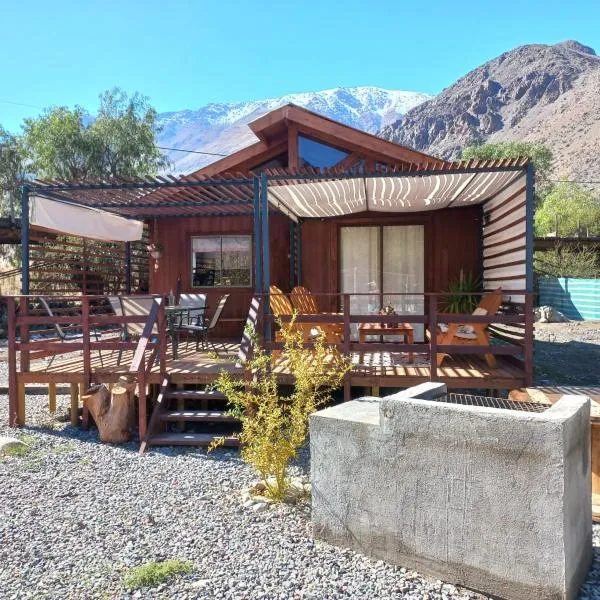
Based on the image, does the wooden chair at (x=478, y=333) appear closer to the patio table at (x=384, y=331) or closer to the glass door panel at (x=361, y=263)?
the patio table at (x=384, y=331)

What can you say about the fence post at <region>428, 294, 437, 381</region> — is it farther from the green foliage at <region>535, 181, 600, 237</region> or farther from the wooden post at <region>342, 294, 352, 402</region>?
the green foliage at <region>535, 181, 600, 237</region>

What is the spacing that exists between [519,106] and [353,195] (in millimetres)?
102715

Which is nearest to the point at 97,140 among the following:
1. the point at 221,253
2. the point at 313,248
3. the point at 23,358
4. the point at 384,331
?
the point at 221,253

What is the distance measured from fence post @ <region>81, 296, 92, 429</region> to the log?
41 cm

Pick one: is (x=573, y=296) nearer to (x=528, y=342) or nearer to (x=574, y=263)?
(x=574, y=263)

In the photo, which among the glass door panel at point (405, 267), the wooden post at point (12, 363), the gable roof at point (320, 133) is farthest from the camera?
the glass door panel at point (405, 267)

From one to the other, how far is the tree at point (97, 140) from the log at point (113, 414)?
62.5 feet

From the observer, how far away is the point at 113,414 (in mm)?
5566

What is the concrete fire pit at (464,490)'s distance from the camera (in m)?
2.53

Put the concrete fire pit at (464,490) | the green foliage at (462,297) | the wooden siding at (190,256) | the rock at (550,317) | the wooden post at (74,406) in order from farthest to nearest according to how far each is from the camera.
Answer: the rock at (550,317) → the wooden siding at (190,256) → the green foliage at (462,297) → the wooden post at (74,406) → the concrete fire pit at (464,490)

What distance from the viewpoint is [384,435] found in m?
3.01

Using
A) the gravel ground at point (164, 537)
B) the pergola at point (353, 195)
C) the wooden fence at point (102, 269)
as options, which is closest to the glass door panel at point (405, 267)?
the pergola at point (353, 195)

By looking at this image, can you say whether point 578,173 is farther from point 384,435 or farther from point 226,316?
point 384,435

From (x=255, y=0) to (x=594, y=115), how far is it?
53.1 metres
